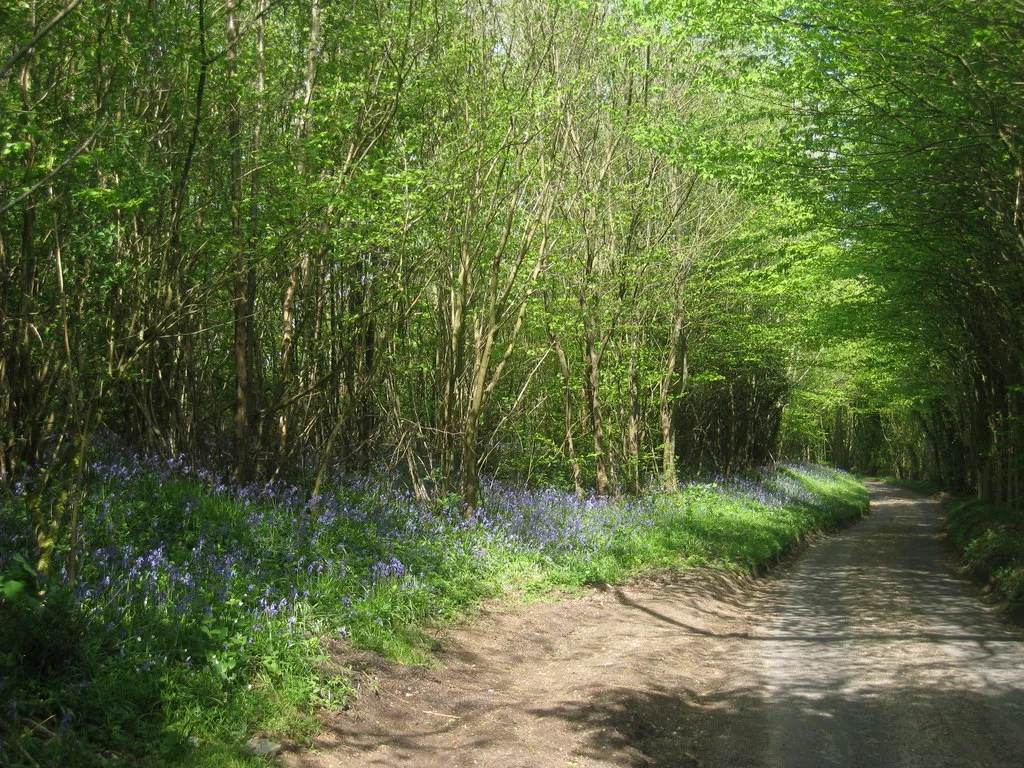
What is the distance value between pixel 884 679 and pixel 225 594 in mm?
5592

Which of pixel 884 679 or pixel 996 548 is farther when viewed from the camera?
pixel 996 548

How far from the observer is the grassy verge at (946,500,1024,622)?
11248mm

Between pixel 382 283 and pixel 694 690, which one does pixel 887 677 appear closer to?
pixel 694 690

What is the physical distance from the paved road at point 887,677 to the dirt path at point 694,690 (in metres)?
0.02

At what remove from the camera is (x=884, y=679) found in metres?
7.34

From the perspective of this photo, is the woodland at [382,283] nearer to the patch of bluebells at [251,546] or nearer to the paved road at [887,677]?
the patch of bluebells at [251,546]

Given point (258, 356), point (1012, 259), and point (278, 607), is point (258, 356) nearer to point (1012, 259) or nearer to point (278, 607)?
point (278, 607)

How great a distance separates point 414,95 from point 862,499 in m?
32.4

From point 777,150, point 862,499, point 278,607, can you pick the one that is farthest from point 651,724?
point 862,499

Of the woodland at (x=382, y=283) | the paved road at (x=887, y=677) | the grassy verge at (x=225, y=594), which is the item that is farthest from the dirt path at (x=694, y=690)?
the woodland at (x=382, y=283)

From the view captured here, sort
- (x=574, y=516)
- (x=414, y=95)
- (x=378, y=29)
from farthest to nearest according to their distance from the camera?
(x=574, y=516) < (x=414, y=95) < (x=378, y=29)

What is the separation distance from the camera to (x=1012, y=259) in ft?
42.3

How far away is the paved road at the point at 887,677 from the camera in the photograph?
5.64 metres

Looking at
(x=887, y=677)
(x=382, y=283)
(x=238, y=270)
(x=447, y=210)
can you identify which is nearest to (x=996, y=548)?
(x=887, y=677)
